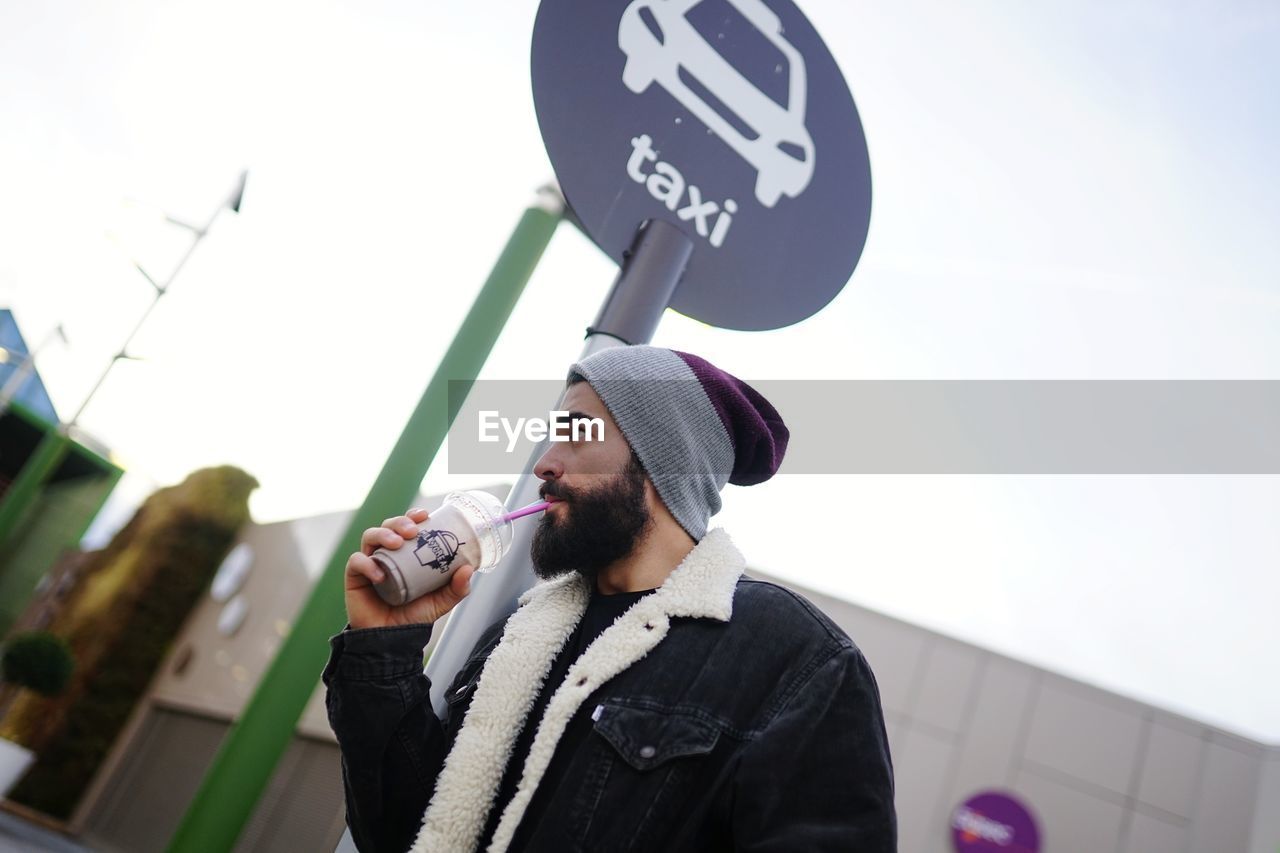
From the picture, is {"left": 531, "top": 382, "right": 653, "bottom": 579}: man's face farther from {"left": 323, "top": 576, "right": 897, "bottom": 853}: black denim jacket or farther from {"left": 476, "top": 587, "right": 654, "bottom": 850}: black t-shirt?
{"left": 323, "top": 576, "right": 897, "bottom": 853}: black denim jacket

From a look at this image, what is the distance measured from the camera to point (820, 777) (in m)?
1.12

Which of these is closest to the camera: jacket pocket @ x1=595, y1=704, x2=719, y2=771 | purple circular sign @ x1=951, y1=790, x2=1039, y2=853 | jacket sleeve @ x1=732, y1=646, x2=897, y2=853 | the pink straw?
jacket sleeve @ x1=732, y1=646, x2=897, y2=853

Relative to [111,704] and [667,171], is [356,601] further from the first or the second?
[111,704]

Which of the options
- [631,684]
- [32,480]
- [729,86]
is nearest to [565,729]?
[631,684]

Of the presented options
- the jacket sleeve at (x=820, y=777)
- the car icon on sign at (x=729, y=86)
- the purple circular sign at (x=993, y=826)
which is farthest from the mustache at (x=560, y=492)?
the purple circular sign at (x=993, y=826)

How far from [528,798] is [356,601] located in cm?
43

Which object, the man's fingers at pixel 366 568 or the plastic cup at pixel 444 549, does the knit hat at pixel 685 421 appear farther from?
the man's fingers at pixel 366 568

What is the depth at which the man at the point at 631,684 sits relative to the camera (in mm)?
1155

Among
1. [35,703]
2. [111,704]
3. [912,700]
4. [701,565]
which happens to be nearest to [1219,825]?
[912,700]

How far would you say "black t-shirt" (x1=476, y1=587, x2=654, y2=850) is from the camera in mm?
1271

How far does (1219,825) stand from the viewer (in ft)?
33.8

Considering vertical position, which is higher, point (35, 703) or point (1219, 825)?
point (1219, 825)

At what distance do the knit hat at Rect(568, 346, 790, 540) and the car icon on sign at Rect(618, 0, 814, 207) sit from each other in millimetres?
556

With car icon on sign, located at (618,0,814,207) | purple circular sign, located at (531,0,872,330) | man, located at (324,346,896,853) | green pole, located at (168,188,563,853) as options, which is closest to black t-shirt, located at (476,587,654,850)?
man, located at (324,346,896,853)
